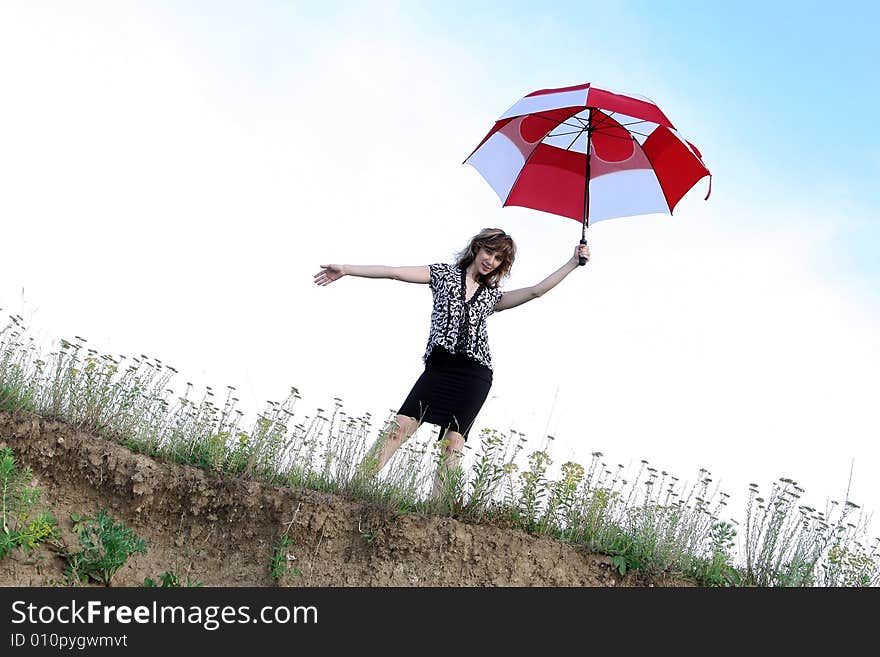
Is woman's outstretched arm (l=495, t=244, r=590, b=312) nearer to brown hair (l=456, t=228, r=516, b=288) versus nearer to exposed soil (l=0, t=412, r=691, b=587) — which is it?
brown hair (l=456, t=228, r=516, b=288)

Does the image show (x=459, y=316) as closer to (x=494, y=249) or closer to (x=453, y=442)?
(x=494, y=249)

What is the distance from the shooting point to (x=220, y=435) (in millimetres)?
6414

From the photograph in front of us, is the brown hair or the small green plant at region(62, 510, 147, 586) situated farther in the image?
the brown hair

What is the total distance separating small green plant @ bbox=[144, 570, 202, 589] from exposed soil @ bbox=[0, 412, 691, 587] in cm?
6

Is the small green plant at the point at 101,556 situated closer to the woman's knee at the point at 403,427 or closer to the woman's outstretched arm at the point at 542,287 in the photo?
the woman's knee at the point at 403,427

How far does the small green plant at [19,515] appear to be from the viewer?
555 centimetres

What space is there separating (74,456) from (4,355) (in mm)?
1307

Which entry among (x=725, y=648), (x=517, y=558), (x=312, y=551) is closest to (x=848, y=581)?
(x=725, y=648)

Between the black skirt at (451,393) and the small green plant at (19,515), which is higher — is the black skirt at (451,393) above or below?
above

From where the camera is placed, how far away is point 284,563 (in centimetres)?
577

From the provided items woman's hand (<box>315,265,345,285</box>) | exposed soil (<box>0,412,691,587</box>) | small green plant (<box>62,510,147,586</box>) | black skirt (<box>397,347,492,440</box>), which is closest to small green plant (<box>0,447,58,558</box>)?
exposed soil (<box>0,412,691,587</box>)

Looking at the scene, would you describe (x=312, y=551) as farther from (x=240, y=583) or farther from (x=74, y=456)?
(x=74, y=456)

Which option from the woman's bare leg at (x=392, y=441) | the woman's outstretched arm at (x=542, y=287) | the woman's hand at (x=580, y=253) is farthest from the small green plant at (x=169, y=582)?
the woman's hand at (x=580, y=253)

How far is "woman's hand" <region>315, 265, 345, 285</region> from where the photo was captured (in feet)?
19.9
